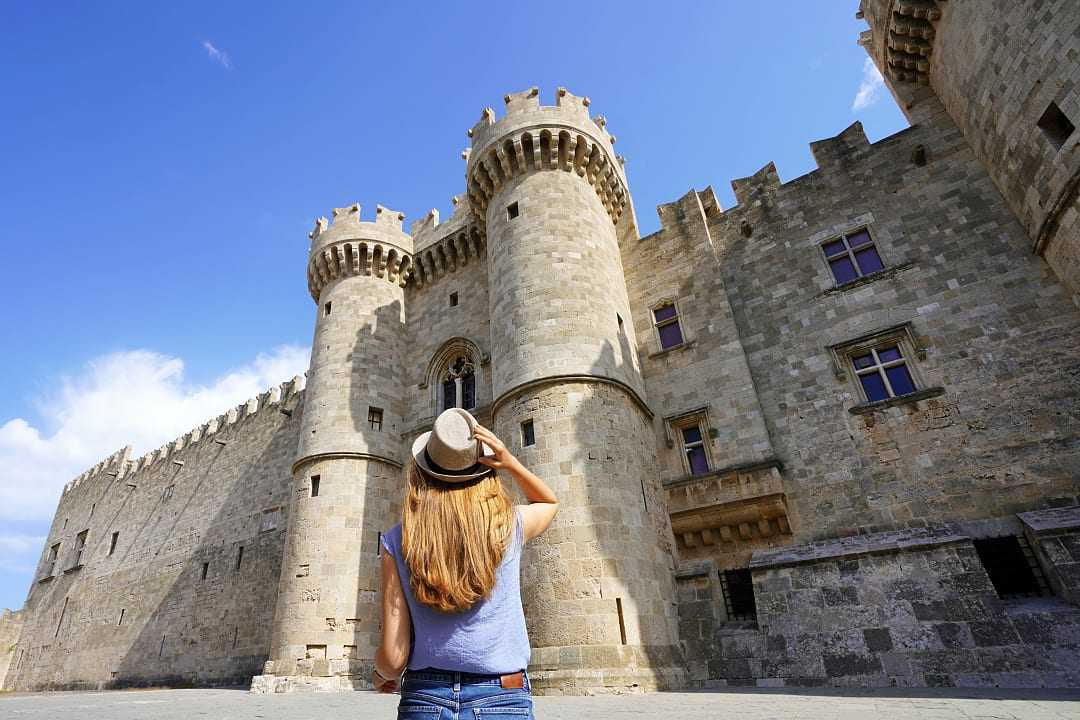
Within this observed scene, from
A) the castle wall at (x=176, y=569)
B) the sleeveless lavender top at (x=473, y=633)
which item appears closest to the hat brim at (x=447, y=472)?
the sleeveless lavender top at (x=473, y=633)

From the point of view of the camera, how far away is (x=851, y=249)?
37.4 feet

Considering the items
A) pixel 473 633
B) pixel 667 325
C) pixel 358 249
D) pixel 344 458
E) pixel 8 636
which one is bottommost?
pixel 473 633

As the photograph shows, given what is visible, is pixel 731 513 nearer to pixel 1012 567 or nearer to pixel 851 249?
pixel 1012 567

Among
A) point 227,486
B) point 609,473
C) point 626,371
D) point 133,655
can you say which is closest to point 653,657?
point 609,473

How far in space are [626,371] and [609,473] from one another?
2.48 metres

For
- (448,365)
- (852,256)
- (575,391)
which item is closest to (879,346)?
(852,256)

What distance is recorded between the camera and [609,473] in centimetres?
941

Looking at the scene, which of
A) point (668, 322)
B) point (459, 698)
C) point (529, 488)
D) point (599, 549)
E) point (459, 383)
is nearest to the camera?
point (459, 698)

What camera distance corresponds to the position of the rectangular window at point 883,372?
983 cm

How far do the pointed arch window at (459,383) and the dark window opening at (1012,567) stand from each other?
34.2 ft

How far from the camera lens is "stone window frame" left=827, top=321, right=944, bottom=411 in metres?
9.52

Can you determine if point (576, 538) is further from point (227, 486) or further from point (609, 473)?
point (227, 486)

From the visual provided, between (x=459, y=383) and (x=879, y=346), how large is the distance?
9600mm

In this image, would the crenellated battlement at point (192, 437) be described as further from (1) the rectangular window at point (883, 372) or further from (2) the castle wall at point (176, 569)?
(1) the rectangular window at point (883, 372)
